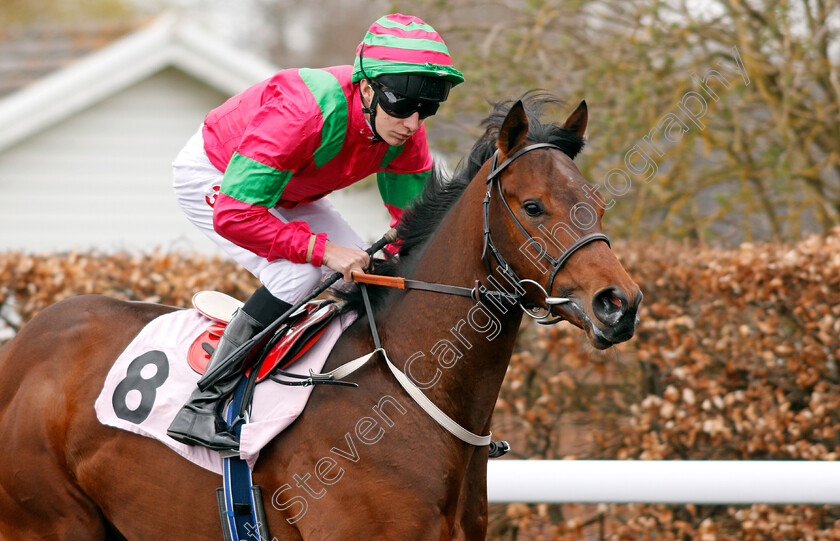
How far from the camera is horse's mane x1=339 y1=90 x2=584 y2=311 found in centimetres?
262

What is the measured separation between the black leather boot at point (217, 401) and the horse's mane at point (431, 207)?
1.16ft

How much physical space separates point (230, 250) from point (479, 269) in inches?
39.1

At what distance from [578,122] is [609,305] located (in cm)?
67

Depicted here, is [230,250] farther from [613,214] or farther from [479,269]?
[613,214]

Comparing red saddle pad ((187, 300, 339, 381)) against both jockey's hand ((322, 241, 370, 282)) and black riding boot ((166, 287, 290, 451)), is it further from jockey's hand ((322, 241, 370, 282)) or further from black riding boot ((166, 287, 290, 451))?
jockey's hand ((322, 241, 370, 282))

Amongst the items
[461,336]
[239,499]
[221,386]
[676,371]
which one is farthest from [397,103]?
[676,371]

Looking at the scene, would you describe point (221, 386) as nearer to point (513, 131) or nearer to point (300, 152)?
point (300, 152)

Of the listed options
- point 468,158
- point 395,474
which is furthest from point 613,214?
point 395,474

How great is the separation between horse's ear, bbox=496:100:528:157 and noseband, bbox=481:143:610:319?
0.03 metres

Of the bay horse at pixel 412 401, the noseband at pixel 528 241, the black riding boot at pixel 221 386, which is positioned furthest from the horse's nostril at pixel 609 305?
the black riding boot at pixel 221 386

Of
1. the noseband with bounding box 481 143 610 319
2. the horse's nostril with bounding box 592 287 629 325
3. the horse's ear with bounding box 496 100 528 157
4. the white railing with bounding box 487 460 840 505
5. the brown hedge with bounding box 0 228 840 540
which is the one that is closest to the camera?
the horse's nostril with bounding box 592 287 629 325

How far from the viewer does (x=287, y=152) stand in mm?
2502

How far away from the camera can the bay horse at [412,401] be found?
89.9 inches

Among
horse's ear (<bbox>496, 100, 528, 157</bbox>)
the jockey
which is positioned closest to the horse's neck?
horse's ear (<bbox>496, 100, 528, 157</bbox>)
